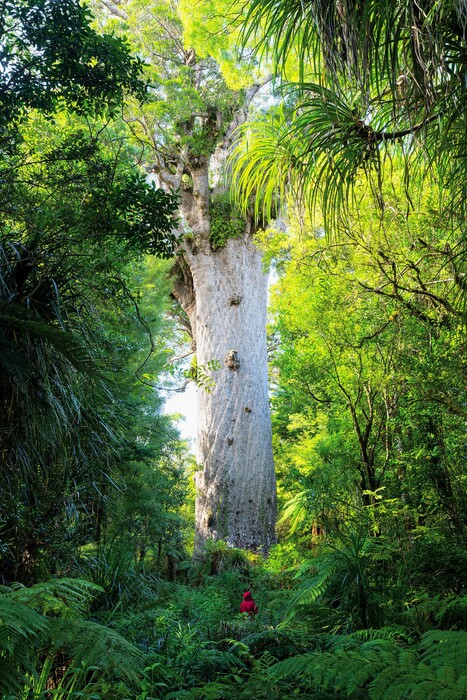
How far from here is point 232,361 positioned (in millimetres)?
9055

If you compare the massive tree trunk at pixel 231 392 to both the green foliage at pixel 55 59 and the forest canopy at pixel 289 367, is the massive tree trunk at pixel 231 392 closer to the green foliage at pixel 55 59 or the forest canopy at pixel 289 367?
the forest canopy at pixel 289 367

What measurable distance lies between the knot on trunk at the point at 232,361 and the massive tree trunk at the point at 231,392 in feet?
0.05

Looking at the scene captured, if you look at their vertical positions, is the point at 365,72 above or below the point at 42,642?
above

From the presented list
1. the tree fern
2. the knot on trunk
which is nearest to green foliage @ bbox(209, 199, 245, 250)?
the knot on trunk

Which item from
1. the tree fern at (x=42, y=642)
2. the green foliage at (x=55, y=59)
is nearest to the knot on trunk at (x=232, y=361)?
the green foliage at (x=55, y=59)

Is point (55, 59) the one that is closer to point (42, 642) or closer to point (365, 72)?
point (365, 72)

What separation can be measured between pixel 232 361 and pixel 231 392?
489 millimetres

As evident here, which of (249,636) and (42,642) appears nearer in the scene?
(42,642)

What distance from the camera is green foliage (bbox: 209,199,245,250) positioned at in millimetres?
9859

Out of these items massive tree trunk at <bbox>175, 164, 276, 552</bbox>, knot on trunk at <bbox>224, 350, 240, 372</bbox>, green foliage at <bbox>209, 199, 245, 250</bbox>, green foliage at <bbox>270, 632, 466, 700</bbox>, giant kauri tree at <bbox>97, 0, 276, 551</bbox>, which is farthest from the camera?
green foliage at <bbox>209, 199, 245, 250</bbox>

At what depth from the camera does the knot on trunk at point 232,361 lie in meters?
9.05

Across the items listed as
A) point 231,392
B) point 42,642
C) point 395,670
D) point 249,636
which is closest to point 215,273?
point 231,392

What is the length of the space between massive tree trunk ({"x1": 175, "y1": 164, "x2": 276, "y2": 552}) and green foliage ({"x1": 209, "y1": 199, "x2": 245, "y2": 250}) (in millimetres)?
104

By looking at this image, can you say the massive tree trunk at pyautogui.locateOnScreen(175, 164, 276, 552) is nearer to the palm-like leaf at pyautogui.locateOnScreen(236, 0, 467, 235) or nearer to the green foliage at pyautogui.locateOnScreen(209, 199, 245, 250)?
the green foliage at pyautogui.locateOnScreen(209, 199, 245, 250)
